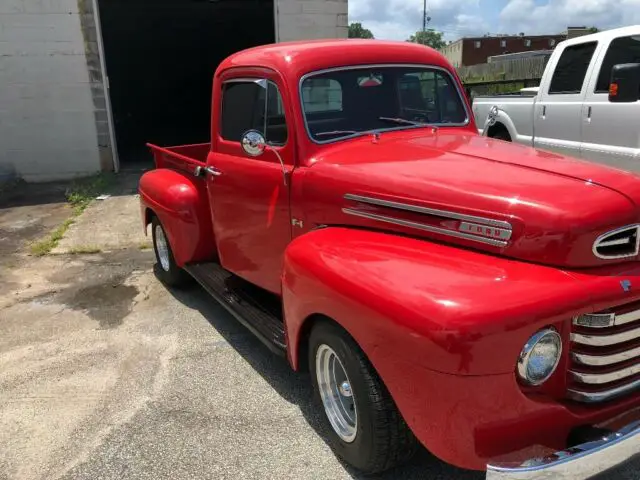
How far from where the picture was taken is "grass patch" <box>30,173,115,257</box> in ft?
21.9

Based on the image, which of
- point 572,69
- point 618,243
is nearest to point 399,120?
point 618,243

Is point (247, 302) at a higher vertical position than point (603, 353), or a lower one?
lower

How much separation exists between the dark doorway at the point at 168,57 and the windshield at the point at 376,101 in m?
10.6

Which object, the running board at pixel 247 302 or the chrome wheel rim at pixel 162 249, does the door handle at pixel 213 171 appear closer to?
the running board at pixel 247 302

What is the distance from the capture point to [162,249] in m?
5.39

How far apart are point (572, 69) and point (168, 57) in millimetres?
14803

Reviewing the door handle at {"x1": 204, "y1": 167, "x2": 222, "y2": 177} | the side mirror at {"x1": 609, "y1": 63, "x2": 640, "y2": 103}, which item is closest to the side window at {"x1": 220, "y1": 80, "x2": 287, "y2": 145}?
the door handle at {"x1": 204, "y1": 167, "x2": 222, "y2": 177}

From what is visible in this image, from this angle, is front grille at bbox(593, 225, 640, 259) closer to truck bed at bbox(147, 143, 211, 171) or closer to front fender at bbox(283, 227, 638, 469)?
front fender at bbox(283, 227, 638, 469)

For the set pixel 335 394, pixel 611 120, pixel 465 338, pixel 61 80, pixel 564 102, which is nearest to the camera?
pixel 465 338

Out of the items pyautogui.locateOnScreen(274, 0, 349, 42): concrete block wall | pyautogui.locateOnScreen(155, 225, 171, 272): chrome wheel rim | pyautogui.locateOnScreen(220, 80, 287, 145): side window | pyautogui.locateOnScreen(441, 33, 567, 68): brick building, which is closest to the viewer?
pyautogui.locateOnScreen(220, 80, 287, 145): side window

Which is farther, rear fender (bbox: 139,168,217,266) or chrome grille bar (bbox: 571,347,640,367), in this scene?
rear fender (bbox: 139,168,217,266)

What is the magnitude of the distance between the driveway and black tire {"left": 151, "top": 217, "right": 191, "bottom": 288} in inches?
3.8

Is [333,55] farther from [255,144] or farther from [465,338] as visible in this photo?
[465,338]

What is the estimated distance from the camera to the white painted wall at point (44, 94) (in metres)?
9.98
